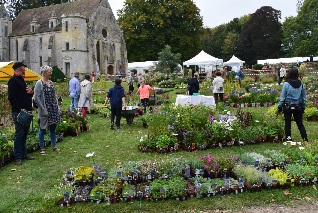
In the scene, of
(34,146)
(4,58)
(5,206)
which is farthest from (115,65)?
(5,206)

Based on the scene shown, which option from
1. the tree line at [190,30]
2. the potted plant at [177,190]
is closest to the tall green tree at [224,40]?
the tree line at [190,30]

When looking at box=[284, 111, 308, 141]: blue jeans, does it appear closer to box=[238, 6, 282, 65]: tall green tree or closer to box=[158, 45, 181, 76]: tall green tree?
box=[158, 45, 181, 76]: tall green tree

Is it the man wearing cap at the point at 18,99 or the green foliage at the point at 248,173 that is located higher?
the man wearing cap at the point at 18,99

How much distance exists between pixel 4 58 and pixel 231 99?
145 feet

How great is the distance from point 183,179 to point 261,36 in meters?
64.8

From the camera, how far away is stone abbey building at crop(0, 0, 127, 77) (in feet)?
156

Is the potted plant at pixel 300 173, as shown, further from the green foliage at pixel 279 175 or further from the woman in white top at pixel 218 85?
the woman in white top at pixel 218 85

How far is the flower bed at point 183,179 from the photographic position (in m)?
→ 5.89

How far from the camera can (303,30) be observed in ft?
206

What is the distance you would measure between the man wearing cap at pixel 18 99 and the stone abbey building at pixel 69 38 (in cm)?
3971

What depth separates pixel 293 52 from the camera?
66688 mm

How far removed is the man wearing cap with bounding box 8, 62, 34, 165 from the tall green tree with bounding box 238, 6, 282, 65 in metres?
62.9

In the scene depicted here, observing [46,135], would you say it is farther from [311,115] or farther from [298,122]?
[311,115]

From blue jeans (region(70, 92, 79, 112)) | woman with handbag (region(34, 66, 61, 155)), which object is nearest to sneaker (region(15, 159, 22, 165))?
woman with handbag (region(34, 66, 61, 155))
